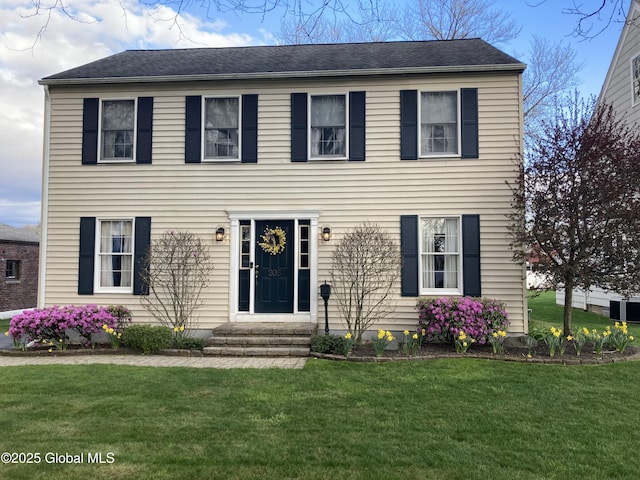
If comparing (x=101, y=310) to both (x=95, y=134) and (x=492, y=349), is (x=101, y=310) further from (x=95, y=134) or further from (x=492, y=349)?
(x=492, y=349)

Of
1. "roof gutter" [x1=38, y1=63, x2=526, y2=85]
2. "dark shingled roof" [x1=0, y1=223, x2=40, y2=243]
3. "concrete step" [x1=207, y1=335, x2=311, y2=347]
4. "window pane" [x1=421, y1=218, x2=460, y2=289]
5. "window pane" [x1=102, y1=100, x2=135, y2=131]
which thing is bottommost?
"concrete step" [x1=207, y1=335, x2=311, y2=347]

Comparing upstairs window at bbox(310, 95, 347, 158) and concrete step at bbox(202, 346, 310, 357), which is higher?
upstairs window at bbox(310, 95, 347, 158)

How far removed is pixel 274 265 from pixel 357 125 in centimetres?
333

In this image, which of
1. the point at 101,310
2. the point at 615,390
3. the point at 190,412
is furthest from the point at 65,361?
the point at 615,390

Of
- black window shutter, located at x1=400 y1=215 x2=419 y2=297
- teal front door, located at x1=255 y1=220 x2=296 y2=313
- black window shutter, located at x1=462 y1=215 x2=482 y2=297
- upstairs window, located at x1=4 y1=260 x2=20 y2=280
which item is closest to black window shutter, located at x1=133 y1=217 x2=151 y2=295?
teal front door, located at x1=255 y1=220 x2=296 y2=313

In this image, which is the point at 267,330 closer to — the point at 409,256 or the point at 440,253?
the point at 409,256

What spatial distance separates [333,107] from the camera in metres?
9.05

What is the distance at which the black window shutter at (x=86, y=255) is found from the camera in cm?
898

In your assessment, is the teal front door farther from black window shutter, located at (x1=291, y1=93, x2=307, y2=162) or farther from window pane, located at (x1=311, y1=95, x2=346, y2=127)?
window pane, located at (x1=311, y1=95, x2=346, y2=127)

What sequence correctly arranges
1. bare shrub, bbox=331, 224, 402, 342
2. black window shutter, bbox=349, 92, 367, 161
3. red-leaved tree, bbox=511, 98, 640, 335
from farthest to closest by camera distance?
1. black window shutter, bbox=349, 92, 367, 161
2. bare shrub, bbox=331, 224, 402, 342
3. red-leaved tree, bbox=511, 98, 640, 335

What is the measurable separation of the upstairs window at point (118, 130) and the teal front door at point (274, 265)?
333 centimetres

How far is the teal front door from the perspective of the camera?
8852mm

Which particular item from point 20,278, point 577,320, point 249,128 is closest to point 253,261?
point 249,128

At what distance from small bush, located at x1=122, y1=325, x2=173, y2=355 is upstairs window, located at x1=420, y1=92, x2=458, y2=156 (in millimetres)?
6084
